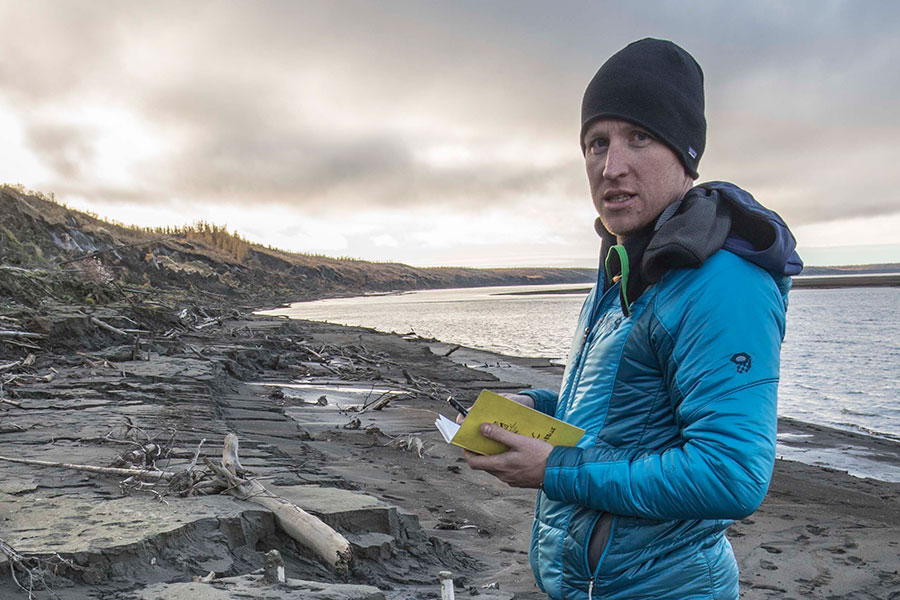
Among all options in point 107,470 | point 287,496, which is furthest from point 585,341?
point 107,470

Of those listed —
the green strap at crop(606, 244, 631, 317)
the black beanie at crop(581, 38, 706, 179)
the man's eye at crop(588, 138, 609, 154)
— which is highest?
the black beanie at crop(581, 38, 706, 179)

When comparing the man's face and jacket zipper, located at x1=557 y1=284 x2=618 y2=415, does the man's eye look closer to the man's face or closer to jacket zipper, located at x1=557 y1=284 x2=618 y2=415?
the man's face

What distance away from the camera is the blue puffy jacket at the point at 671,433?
1.29 meters

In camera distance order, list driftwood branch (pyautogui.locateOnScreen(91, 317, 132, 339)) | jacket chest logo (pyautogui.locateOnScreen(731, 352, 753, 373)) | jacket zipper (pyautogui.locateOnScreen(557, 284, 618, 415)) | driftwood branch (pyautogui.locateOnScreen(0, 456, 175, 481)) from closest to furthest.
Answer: jacket chest logo (pyautogui.locateOnScreen(731, 352, 753, 373)) < jacket zipper (pyautogui.locateOnScreen(557, 284, 618, 415)) < driftwood branch (pyautogui.locateOnScreen(0, 456, 175, 481)) < driftwood branch (pyautogui.locateOnScreen(91, 317, 132, 339))

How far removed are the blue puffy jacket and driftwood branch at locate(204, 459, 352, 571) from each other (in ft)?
6.50

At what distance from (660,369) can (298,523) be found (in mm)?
2721

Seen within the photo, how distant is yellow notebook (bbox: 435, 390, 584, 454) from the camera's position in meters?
1.54

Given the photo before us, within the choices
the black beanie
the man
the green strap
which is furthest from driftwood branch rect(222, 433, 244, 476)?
the black beanie

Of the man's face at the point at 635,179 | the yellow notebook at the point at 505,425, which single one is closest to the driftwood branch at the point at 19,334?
the yellow notebook at the point at 505,425

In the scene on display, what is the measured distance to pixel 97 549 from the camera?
2.93 m

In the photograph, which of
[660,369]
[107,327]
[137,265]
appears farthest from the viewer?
[137,265]

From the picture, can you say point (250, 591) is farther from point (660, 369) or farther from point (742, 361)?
point (742, 361)

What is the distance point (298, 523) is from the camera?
3568mm

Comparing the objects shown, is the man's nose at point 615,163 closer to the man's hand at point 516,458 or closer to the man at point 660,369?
the man at point 660,369
